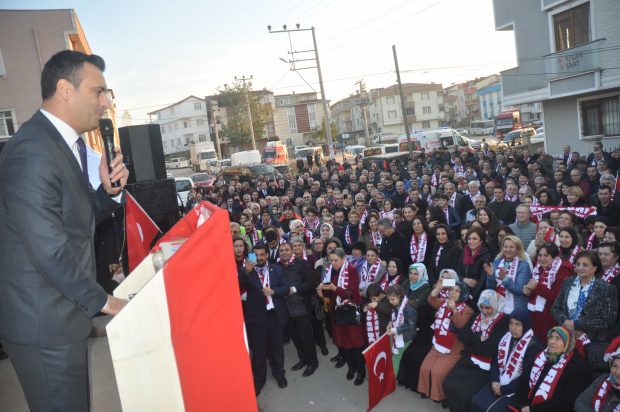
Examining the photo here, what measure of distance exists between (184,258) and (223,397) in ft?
1.77

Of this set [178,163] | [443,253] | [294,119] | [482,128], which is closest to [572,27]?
[443,253]

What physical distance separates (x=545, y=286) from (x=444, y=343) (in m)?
1.23

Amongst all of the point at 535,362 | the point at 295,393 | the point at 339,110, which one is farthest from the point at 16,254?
the point at 339,110

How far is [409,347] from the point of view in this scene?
5.31 m

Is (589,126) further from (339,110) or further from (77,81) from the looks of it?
(339,110)

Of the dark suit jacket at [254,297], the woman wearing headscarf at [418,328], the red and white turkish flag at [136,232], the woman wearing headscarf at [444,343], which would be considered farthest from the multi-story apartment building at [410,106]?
the red and white turkish flag at [136,232]

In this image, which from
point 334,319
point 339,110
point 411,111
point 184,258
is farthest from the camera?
point 339,110

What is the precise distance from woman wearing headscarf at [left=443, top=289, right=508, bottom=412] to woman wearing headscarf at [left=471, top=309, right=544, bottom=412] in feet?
0.27

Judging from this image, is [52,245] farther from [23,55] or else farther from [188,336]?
[23,55]

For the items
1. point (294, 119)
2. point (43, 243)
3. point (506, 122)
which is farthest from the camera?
point (294, 119)

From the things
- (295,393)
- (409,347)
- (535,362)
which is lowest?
(295,393)

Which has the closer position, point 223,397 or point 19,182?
point 19,182

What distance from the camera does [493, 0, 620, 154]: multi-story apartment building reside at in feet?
49.2

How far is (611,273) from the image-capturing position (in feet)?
15.5
